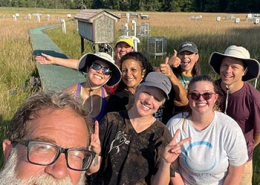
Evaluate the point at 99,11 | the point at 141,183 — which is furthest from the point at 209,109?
the point at 99,11

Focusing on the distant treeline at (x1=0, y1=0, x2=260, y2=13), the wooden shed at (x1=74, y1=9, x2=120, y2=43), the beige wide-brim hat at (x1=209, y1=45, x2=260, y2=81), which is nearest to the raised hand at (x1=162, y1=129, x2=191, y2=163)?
the beige wide-brim hat at (x1=209, y1=45, x2=260, y2=81)

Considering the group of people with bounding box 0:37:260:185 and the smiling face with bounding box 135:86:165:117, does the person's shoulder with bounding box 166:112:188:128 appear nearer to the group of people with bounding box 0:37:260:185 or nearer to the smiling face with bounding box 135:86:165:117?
the group of people with bounding box 0:37:260:185

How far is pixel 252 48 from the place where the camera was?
12.5m

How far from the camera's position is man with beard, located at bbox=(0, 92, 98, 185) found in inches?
58.9

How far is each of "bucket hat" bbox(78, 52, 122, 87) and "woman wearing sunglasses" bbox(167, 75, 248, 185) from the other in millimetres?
742

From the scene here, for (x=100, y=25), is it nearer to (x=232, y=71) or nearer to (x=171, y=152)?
(x=232, y=71)

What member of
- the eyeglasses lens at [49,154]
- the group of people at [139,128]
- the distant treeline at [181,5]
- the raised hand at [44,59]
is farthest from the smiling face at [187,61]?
the distant treeline at [181,5]

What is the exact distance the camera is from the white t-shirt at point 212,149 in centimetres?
258

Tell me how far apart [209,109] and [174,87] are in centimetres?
58

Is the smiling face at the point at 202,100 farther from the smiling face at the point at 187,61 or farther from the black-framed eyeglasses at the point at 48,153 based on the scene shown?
the black-framed eyeglasses at the point at 48,153

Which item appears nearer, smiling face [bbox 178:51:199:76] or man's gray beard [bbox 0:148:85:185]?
man's gray beard [bbox 0:148:85:185]

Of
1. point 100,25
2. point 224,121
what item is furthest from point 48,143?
point 100,25

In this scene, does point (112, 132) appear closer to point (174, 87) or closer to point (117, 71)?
point (117, 71)

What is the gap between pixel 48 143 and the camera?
1.56 metres
